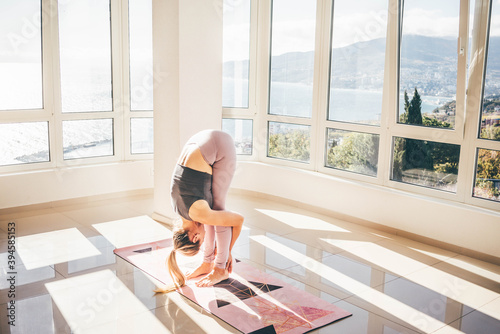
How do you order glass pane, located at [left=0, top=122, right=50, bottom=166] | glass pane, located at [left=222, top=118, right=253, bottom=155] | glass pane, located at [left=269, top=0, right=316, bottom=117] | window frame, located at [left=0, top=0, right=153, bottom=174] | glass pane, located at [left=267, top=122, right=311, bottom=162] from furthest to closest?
glass pane, located at [left=222, top=118, right=253, bottom=155] → glass pane, located at [left=267, top=122, right=311, bottom=162] → glass pane, located at [left=269, top=0, right=316, bottom=117] → window frame, located at [left=0, top=0, right=153, bottom=174] → glass pane, located at [left=0, top=122, right=50, bottom=166]

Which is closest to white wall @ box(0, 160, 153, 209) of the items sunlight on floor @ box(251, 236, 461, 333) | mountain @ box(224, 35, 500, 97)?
mountain @ box(224, 35, 500, 97)

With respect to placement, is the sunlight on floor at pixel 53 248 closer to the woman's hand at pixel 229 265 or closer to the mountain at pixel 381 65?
the woman's hand at pixel 229 265

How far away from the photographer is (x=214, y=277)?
13.1 ft

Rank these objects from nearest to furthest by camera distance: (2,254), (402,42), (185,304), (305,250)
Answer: (185,304) → (2,254) → (305,250) → (402,42)

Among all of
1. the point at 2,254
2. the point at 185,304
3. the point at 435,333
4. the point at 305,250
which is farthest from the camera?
the point at 305,250

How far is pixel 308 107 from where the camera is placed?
6305mm

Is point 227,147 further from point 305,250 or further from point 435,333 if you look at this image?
point 435,333

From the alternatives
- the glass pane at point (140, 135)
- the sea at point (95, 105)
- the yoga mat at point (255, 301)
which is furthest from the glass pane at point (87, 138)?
the yoga mat at point (255, 301)

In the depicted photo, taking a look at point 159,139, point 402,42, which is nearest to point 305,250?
point 159,139

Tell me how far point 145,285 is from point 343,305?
58.9 inches

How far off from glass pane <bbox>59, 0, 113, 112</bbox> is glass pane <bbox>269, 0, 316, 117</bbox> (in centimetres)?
208

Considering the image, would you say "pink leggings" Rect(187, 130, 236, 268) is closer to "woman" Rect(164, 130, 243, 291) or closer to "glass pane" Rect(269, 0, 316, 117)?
"woman" Rect(164, 130, 243, 291)

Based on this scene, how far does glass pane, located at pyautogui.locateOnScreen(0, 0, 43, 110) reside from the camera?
564cm

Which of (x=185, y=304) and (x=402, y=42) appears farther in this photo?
(x=402, y=42)
